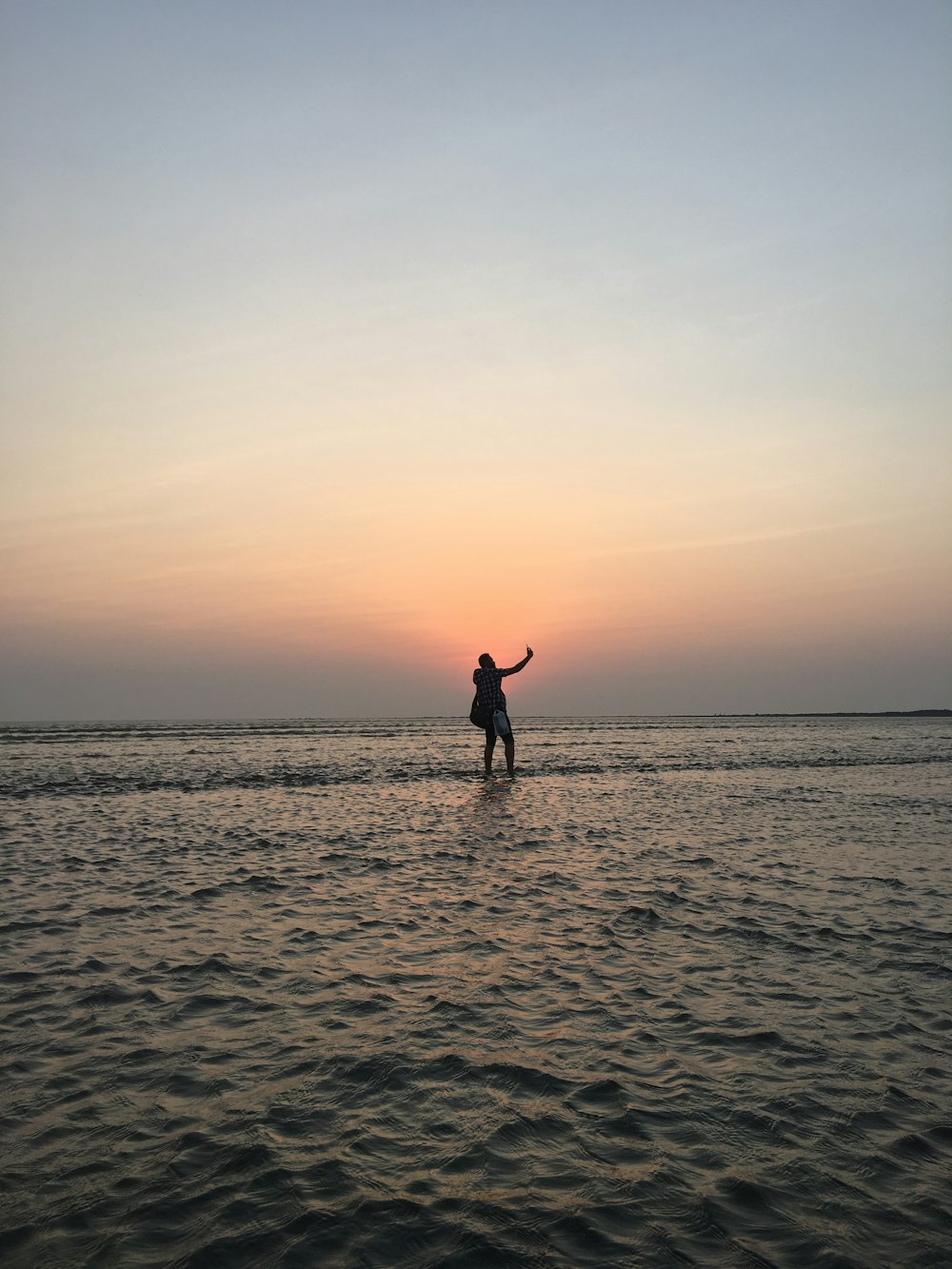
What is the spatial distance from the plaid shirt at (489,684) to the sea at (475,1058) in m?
12.9

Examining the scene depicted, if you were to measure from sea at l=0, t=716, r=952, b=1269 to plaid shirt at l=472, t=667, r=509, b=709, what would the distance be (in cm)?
1295

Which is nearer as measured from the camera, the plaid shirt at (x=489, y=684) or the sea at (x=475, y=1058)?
the sea at (x=475, y=1058)

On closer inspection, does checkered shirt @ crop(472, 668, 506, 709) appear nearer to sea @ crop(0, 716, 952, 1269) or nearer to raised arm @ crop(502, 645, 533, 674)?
raised arm @ crop(502, 645, 533, 674)

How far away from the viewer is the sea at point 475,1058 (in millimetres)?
3793

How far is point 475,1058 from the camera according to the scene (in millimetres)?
5516

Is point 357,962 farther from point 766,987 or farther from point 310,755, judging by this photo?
point 310,755

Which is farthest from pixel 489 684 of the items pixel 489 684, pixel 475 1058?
pixel 475 1058

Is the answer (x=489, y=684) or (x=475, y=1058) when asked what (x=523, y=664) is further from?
(x=475, y=1058)

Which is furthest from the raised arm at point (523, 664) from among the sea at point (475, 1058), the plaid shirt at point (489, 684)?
the sea at point (475, 1058)

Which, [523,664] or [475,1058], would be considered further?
[523,664]

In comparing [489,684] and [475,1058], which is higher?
[489,684]

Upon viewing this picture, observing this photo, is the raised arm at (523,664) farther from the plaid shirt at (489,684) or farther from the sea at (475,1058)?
the sea at (475,1058)

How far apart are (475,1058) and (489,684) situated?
20.7 m

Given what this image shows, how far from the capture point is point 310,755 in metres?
39.8
